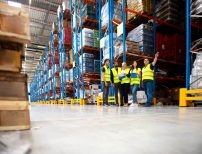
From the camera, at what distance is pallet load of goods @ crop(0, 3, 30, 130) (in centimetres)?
156

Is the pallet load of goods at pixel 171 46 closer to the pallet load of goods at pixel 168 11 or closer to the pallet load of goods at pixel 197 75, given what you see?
the pallet load of goods at pixel 168 11

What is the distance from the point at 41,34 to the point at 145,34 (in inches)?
710

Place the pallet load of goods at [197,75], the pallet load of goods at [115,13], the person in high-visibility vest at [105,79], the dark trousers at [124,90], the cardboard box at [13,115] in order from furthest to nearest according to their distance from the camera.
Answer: the pallet load of goods at [115,13] < the person in high-visibility vest at [105,79] < the dark trousers at [124,90] < the pallet load of goods at [197,75] < the cardboard box at [13,115]

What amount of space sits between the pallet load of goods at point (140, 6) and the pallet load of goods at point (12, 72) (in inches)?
250

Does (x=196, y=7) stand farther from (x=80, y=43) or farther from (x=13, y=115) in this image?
(x=80, y=43)

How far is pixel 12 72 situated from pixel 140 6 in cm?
667

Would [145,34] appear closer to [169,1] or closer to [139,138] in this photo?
[169,1]

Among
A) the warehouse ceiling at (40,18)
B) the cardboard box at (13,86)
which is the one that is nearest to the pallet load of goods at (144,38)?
the cardboard box at (13,86)

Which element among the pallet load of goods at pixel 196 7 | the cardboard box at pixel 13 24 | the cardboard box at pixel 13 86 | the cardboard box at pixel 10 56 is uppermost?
the pallet load of goods at pixel 196 7

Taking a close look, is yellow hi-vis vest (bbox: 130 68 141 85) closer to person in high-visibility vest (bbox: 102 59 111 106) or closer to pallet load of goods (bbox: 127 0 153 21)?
person in high-visibility vest (bbox: 102 59 111 106)

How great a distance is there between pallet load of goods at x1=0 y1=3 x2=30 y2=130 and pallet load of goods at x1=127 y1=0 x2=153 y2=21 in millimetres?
6358

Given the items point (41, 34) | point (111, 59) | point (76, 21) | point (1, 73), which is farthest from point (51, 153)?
point (41, 34)

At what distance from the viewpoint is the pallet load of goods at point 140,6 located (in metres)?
7.48

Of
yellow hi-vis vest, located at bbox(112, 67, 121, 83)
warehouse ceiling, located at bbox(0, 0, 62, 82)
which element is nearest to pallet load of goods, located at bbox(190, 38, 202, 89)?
yellow hi-vis vest, located at bbox(112, 67, 121, 83)
